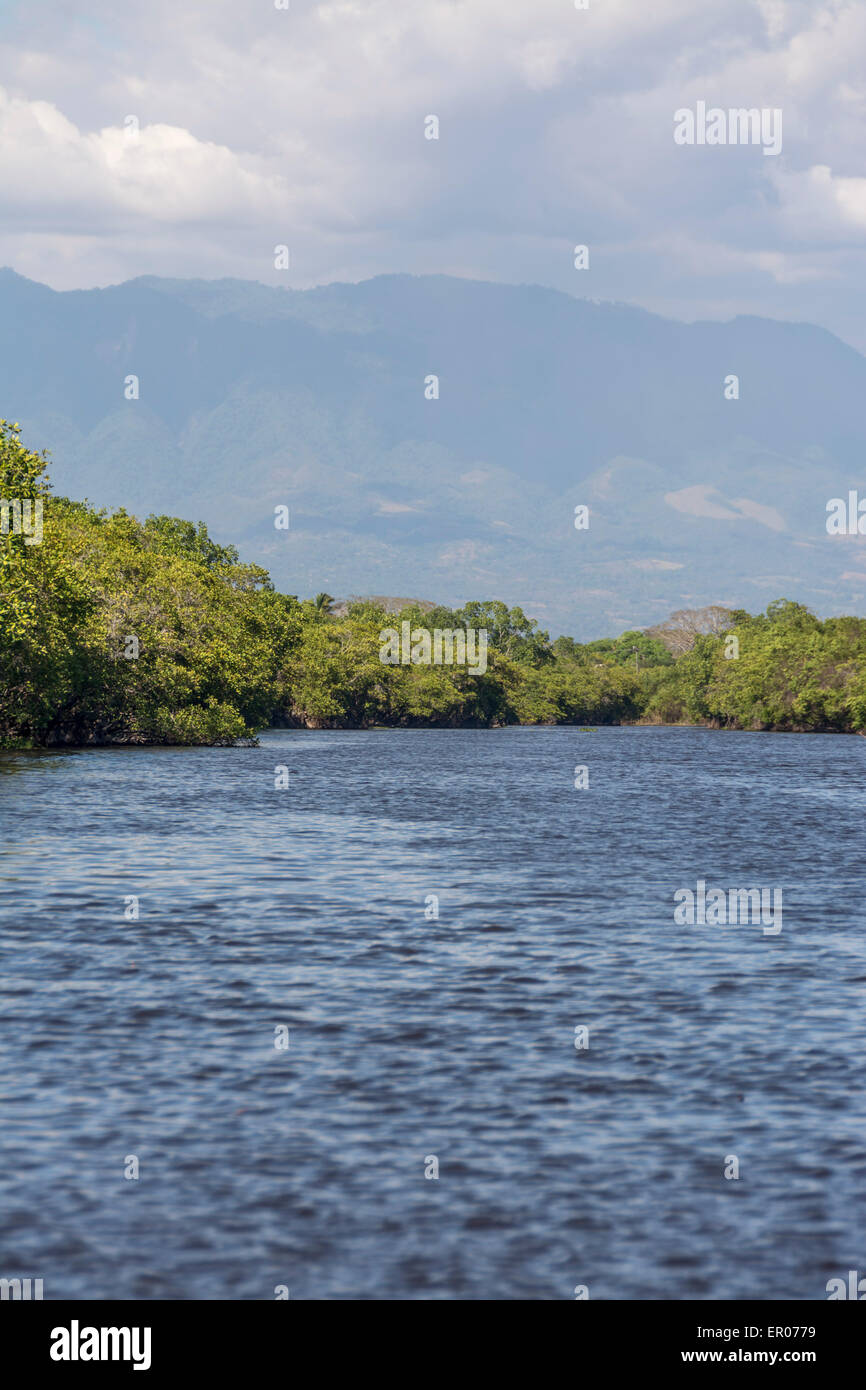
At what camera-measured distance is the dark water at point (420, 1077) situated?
1093cm

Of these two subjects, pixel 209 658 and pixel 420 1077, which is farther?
pixel 209 658

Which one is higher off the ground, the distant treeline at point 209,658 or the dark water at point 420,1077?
the distant treeline at point 209,658

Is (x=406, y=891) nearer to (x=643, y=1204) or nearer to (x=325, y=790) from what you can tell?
(x=643, y=1204)

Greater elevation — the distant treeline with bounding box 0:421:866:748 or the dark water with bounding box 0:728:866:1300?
the distant treeline with bounding box 0:421:866:748

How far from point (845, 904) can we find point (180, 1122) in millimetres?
17987

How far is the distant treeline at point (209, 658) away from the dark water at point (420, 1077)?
28.7 meters

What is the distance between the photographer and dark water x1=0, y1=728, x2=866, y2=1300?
1093cm

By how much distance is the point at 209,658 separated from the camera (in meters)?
81.9

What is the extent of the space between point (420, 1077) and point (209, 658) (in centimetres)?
6779

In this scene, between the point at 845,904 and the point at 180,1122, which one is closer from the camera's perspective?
the point at 180,1122

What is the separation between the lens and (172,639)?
8119 cm

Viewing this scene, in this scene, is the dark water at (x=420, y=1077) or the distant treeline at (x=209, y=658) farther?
the distant treeline at (x=209, y=658)

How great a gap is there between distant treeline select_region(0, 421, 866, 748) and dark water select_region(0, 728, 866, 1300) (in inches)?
1129
